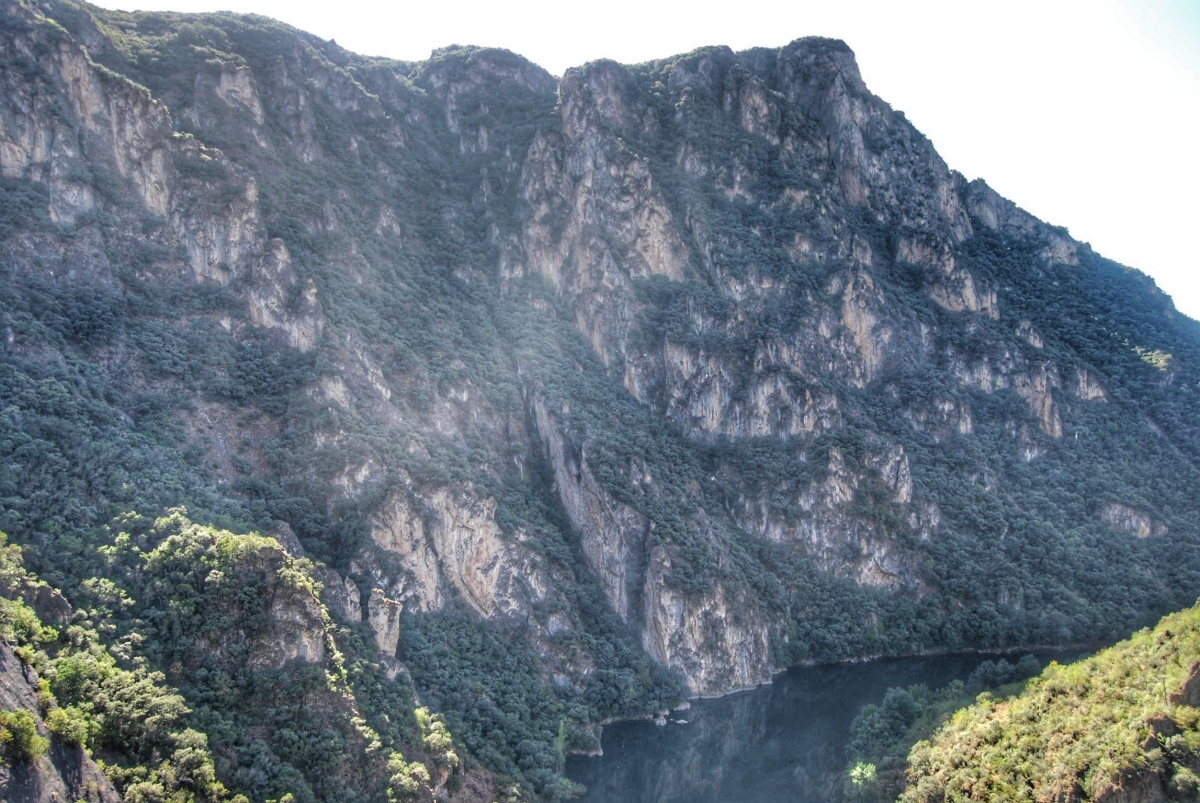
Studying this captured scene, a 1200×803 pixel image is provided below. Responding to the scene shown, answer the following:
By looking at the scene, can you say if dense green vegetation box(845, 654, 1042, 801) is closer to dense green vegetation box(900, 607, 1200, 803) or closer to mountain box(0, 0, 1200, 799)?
dense green vegetation box(900, 607, 1200, 803)

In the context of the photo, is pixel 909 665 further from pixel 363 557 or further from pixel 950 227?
pixel 950 227

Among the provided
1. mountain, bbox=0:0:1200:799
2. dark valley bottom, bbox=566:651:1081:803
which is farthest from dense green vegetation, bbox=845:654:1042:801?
mountain, bbox=0:0:1200:799

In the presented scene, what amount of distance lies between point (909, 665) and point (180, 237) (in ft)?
300

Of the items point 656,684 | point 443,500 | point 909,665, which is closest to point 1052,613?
point 909,665

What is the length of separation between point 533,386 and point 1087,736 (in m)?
70.8

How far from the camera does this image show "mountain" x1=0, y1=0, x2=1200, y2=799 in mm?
61000

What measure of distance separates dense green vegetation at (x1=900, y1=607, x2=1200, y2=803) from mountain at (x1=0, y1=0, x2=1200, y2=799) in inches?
1131

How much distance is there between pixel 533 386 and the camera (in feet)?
337

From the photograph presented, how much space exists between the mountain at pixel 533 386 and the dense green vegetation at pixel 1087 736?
28.7 metres

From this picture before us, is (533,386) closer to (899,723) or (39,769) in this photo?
(899,723)

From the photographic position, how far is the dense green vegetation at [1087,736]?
3988cm

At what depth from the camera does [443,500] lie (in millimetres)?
79500

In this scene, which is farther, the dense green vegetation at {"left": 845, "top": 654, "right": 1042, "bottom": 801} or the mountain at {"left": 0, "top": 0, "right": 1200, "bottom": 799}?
the mountain at {"left": 0, "top": 0, "right": 1200, "bottom": 799}

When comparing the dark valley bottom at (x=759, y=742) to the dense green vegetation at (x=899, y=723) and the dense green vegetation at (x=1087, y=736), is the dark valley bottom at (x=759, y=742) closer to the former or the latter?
the dense green vegetation at (x=899, y=723)
